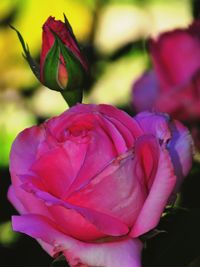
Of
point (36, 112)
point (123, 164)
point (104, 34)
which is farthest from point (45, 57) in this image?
point (104, 34)

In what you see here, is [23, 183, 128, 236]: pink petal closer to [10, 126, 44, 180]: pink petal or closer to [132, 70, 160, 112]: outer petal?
[10, 126, 44, 180]: pink petal

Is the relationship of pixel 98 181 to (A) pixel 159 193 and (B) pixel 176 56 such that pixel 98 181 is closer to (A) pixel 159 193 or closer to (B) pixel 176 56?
(A) pixel 159 193

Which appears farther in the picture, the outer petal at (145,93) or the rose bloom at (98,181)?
the outer petal at (145,93)

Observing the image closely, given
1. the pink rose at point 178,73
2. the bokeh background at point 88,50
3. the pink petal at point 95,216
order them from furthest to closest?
the bokeh background at point 88,50
the pink rose at point 178,73
the pink petal at point 95,216

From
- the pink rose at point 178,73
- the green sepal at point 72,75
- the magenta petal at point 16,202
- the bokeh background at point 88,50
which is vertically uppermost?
the green sepal at point 72,75

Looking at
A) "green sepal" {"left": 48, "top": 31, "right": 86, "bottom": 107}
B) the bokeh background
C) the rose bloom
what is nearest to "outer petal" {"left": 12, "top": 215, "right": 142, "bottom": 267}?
the rose bloom

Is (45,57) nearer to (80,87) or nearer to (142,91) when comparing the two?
(80,87)

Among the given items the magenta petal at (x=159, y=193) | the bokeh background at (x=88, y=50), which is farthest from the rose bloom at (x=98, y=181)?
the bokeh background at (x=88, y=50)

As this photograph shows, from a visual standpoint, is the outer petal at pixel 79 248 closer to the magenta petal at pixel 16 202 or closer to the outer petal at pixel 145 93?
the magenta petal at pixel 16 202
